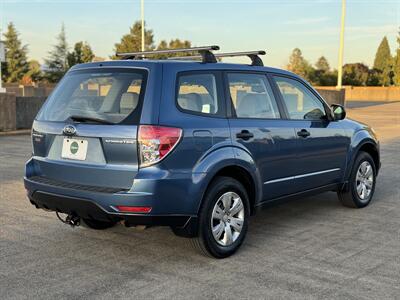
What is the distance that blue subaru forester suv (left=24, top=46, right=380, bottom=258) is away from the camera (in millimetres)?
4020

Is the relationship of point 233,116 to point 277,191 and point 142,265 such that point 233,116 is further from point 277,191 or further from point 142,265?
point 142,265

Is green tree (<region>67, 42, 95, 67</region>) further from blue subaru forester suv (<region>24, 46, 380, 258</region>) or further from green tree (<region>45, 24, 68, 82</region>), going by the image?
blue subaru forester suv (<region>24, 46, 380, 258</region>)

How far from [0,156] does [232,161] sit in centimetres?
804

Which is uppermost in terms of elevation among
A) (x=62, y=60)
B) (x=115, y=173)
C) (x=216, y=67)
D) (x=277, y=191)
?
(x=62, y=60)

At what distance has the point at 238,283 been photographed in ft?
13.0

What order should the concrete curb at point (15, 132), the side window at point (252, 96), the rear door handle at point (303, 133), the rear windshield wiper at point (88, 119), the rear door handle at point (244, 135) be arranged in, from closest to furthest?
the rear windshield wiper at point (88, 119) → the rear door handle at point (244, 135) → the side window at point (252, 96) → the rear door handle at point (303, 133) → the concrete curb at point (15, 132)

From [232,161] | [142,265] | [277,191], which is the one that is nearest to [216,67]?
[232,161]

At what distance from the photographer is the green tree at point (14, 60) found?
67.6 metres

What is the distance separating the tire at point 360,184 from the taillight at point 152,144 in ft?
10.5

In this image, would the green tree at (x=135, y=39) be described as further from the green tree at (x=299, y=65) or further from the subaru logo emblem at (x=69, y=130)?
the subaru logo emblem at (x=69, y=130)

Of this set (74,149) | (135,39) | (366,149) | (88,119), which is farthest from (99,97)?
(135,39)

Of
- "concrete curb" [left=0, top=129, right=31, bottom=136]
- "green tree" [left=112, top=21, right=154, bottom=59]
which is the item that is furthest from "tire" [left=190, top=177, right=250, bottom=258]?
"green tree" [left=112, top=21, right=154, bottom=59]

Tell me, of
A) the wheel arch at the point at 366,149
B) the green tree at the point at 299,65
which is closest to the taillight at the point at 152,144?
the wheel arch at the point at 366,149

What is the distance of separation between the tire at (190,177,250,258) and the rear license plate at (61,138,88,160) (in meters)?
1.10
